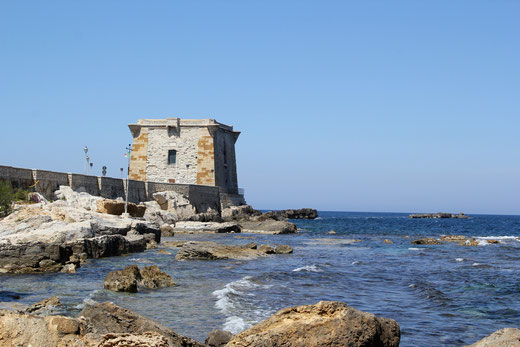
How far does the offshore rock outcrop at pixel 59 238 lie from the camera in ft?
52.0

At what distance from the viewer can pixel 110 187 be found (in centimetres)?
3612

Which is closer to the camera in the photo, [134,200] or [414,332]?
[414,332]

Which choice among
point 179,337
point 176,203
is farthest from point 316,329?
point 176,203

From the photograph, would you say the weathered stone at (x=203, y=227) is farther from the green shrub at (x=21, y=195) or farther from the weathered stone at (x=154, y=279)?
the weathered stone at (x=154, y=279)

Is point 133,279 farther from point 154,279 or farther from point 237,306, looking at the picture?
point 237,306

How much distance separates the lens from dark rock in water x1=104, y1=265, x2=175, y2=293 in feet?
42.6

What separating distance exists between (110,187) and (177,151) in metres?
11.7

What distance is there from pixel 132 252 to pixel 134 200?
17160mm

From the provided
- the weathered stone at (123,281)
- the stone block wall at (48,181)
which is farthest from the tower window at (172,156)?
the weathered stone at (123,281)

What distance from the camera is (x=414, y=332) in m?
10.1

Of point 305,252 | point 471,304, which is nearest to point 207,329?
point 471,304

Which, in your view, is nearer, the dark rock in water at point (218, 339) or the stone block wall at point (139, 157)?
the dark rock in water at point (218, 339)

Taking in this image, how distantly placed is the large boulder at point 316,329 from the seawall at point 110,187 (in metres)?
23.6

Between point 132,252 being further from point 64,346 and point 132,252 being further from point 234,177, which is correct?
point 234,177
